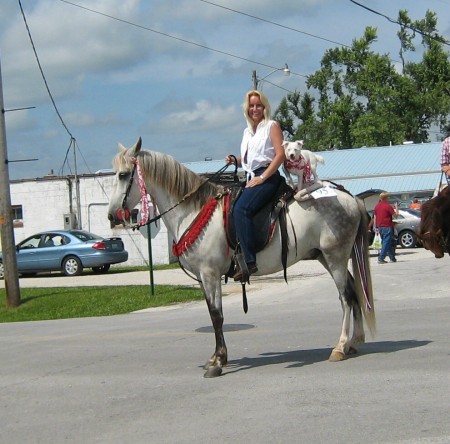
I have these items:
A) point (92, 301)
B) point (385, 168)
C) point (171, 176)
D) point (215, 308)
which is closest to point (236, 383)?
point (215, 308)

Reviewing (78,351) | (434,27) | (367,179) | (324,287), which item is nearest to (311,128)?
(434,27)

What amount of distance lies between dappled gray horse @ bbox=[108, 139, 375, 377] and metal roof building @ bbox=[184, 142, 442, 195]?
41.7m

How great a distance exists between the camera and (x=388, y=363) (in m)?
8.03

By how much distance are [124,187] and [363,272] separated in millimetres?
2706

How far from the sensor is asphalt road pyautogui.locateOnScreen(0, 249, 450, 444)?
6.11 m

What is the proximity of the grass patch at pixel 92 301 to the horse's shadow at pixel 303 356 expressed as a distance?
27.5 ft

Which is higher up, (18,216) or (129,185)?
(129,185)

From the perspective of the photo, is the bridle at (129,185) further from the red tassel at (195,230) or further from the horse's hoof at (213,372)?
the horse's hoof at (213,372)

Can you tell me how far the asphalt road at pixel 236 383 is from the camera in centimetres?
611

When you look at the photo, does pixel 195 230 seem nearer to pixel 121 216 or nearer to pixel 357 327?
pixel 121 216

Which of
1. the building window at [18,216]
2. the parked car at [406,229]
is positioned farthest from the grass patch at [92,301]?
the building window at [18,216]

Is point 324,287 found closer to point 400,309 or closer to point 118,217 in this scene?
point 400,309

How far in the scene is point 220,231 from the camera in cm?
834

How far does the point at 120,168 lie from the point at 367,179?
46348mm
